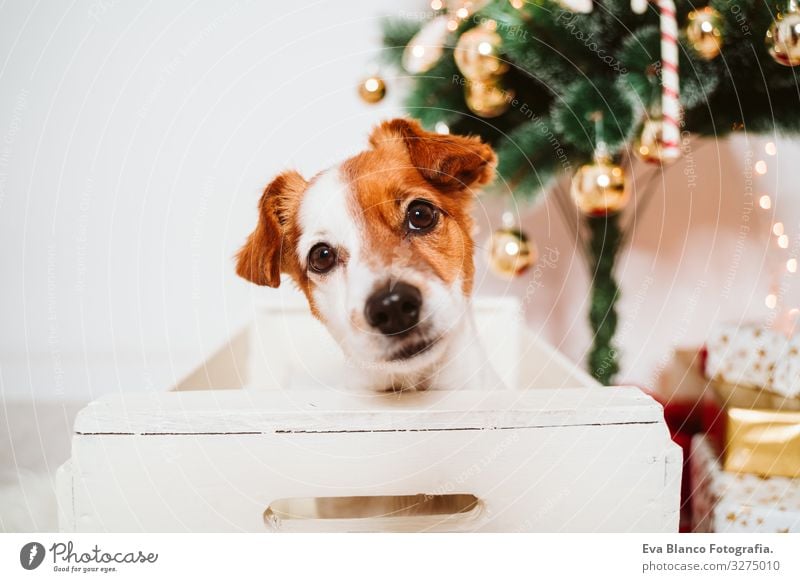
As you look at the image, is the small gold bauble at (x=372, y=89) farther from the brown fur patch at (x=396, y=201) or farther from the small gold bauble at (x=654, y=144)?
the small gold bauble at (x=654, y=144)

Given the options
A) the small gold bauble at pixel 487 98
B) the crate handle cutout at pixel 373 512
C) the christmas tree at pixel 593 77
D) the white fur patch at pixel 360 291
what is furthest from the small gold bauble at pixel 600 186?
the crate handle cutout at pixel 373 512

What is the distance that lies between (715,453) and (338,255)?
516 millimetres

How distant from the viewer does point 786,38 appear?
0.54 m

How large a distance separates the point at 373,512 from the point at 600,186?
39 centimetres

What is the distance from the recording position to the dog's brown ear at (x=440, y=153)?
452mm

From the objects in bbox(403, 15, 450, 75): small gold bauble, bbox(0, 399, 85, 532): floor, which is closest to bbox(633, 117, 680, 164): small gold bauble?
bbox(403, 15, 450, 75): small gold bauble

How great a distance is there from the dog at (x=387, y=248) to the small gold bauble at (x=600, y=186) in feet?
0.48

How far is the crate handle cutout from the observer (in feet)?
1.54

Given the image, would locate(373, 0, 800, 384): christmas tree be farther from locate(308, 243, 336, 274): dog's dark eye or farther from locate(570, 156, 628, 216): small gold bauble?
locate(308, 243, 336, 274): dog's dark eye

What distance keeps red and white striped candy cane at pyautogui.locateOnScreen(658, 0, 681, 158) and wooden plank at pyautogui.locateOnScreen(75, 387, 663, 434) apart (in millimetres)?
303

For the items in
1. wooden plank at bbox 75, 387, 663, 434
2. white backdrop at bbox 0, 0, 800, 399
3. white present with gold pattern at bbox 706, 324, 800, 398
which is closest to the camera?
wooden plank at bbox 75, 387, 663, 434

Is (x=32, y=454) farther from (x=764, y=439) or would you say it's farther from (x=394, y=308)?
(x=764, y=439)

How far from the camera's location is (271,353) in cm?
79
